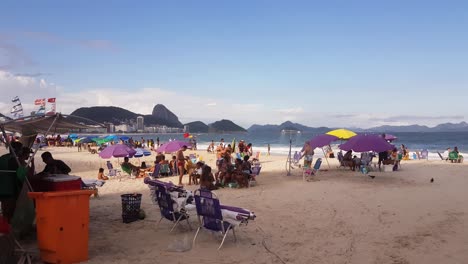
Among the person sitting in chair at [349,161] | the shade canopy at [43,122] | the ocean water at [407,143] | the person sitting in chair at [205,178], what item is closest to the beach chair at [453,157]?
the ocean water at [407,143]

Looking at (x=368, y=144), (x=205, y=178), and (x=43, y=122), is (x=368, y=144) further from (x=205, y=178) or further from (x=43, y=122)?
(x=43, y=122)

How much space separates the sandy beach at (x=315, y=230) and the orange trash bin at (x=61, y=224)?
335 mm

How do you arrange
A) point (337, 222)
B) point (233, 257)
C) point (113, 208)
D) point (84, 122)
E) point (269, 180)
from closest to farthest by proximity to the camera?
1. point (233, 257)
2. point (84, 122)
3. point (337, 222)
4. point (113, 208)
5. point (269, 180)

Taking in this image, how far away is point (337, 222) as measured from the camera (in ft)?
22.2

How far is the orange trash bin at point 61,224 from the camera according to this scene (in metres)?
4.40

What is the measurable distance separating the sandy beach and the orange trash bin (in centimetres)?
33

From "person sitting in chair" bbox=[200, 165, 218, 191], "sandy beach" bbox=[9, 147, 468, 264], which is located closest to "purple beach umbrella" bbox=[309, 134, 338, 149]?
"sandy beach" bbox=[9, 147, 468, 264]

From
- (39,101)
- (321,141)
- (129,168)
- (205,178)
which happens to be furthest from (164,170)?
(39,101)

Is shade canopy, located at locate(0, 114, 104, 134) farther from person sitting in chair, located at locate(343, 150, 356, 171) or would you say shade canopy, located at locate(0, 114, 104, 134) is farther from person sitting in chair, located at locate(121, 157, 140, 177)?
person sitting in chair, located at locate(343, 150, 356, 171)

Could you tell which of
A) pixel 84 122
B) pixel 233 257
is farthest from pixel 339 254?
pixel 84 122

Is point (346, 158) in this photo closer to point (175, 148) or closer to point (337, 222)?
point (175, 148)

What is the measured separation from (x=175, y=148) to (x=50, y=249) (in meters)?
10.8

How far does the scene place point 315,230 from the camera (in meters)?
6.26

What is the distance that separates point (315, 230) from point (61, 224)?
3811mm
